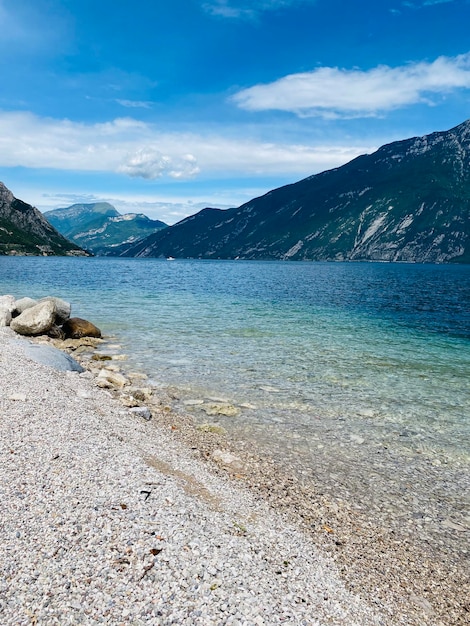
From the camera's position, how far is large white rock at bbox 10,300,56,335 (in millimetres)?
30344

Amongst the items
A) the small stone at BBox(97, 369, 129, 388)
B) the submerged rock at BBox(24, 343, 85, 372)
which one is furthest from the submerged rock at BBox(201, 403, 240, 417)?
the submerged rock at BBox(24, 343, 85, 372)

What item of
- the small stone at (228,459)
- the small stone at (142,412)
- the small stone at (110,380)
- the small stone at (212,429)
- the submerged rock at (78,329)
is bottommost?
the small stone at (212,429)

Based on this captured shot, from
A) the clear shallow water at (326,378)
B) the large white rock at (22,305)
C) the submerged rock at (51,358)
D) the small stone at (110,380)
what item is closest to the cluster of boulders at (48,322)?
the large white rock at (22,305)

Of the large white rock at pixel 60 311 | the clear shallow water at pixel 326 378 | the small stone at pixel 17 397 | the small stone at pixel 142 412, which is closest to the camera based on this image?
the small stone at pixel 17 397

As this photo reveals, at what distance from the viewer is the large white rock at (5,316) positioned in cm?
3078

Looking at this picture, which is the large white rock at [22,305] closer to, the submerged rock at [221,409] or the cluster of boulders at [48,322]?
the cluster of boulders at [48,322]

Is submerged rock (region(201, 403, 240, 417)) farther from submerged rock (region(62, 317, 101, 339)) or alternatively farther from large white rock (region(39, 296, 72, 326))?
large white rock (region(39, 296, 72, 326))

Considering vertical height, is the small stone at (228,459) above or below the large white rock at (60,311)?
below

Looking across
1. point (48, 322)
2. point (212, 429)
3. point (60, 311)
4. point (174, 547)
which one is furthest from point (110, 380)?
point (60, 311)

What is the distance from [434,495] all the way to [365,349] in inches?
751

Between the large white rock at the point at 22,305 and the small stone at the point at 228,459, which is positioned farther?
the large white rock at the point at 22,305

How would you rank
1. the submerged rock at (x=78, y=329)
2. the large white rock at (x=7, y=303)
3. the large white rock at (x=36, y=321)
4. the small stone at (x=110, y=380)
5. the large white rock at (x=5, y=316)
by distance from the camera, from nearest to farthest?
the small stone at (x=110, y=380) → the large white rock at (x=36, y=321) → the submerged rock at (x=78, y=329) → the large white rock at (x=5, y=316) → the large white rock at (x=7, y=303)

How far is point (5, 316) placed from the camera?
31.4m

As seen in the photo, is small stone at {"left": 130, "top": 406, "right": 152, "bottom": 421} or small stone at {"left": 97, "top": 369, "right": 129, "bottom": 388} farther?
small stone at {"left": 97, "top": 369, "right": 129, "bottom": 388}
